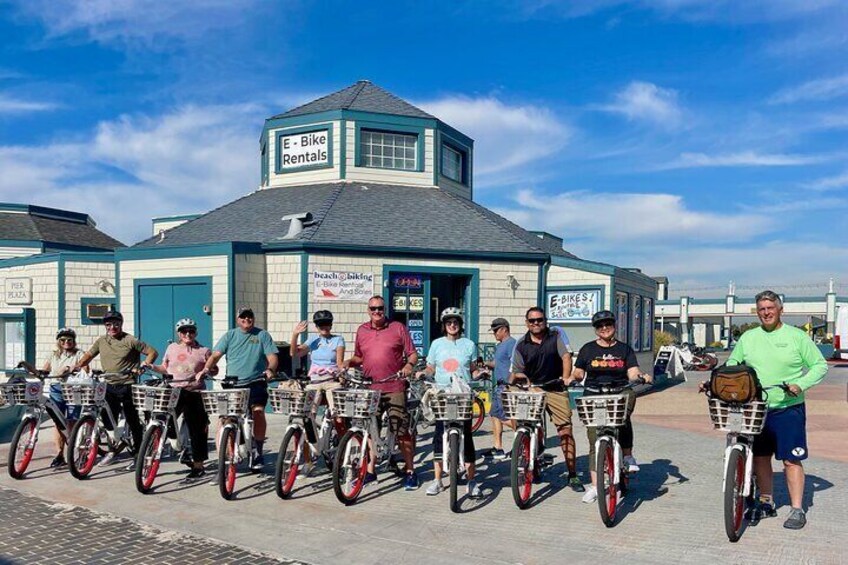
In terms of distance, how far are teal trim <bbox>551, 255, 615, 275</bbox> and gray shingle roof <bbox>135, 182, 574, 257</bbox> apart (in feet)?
1.45

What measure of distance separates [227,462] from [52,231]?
21.0m

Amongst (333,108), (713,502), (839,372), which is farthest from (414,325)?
(839,372)

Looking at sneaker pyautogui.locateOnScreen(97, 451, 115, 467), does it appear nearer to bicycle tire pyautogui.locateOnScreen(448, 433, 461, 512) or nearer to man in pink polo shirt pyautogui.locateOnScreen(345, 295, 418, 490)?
man in pink polo shirt pyautogui.locateOnScreen(345, 295, 418, 490)

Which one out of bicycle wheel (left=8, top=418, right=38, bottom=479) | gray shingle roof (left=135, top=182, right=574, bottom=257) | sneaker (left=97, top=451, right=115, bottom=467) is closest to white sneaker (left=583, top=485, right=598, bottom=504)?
sneaker (left=97, top=451, right=115, bottom=467)

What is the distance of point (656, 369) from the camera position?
20.6m

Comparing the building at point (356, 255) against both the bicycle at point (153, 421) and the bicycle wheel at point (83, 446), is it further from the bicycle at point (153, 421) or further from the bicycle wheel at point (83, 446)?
the bicycle at point (153, 421)

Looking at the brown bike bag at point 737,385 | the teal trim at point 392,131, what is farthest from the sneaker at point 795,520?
the teal trim at point 392,131

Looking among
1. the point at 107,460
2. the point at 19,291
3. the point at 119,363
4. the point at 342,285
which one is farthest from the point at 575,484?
the point at 19,291

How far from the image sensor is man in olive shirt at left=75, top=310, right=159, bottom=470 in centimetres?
801

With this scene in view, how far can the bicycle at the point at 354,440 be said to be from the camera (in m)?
6.43

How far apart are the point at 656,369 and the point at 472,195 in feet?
24.0

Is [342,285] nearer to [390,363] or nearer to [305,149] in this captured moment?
[305,149]

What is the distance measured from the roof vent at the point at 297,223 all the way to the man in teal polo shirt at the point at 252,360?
636 centimetres

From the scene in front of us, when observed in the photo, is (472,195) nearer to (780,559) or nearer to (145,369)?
(145,369)
